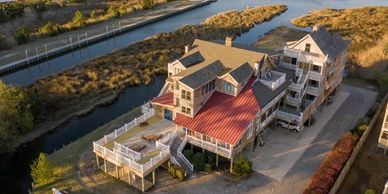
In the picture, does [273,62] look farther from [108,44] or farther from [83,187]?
[108,44]

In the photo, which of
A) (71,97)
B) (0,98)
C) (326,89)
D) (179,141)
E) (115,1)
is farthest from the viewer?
(115,1)

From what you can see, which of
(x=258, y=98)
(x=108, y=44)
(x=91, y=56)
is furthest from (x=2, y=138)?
(x=108, y=44)

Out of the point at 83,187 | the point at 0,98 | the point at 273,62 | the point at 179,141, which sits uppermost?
the point at 273,62

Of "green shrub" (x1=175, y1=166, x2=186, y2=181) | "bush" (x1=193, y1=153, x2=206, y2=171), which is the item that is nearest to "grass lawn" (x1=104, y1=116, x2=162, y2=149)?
"green shrub" (x1=175, y1=166, x2=186, y2=181)

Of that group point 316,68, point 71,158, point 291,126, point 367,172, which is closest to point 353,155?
point 367,172

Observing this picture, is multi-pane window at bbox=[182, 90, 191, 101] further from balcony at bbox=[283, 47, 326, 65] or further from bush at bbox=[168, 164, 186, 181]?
balcony at bbox=[283, 47, 326, 65]

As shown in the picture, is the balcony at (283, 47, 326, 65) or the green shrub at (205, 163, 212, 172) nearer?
the green shrub at (205, 163, 212, 172)

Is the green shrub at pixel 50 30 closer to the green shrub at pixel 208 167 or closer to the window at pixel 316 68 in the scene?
the window at pixel 316 68
